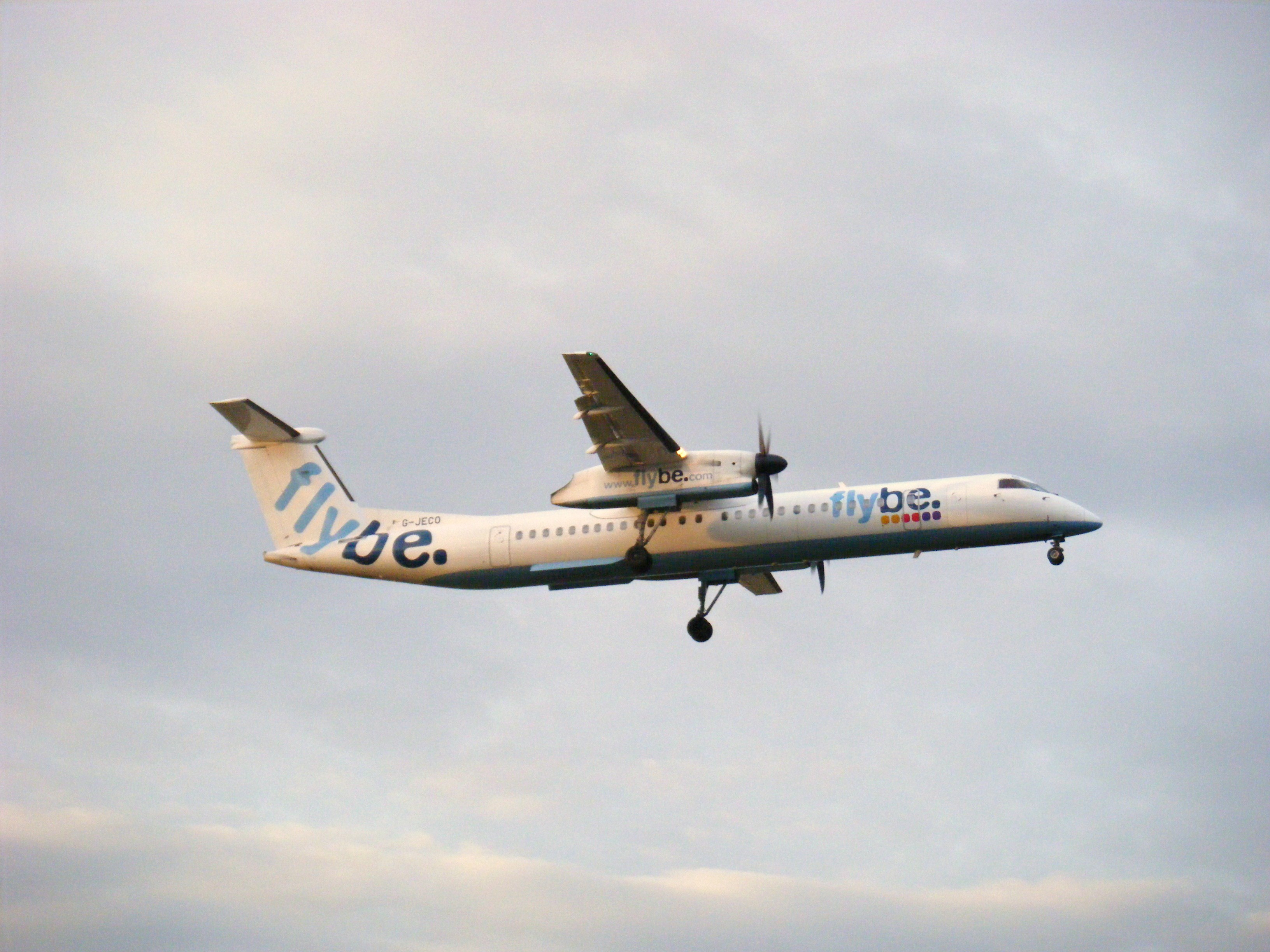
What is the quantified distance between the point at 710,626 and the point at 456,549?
6158 mm

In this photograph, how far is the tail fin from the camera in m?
33.1

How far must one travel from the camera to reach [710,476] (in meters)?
29.4

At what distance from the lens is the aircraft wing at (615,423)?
27562 mm

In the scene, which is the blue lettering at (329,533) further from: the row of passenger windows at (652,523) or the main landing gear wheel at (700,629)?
the main landing gear wheel at (700,629)

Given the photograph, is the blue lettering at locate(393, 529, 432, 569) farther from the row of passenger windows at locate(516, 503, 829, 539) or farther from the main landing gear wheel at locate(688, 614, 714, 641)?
the main landing gear wheel at locate(688, 614, 714, 641)

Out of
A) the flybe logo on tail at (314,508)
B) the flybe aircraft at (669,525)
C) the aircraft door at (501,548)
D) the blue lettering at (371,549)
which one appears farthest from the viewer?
the flybe logo on tail at (314,508)

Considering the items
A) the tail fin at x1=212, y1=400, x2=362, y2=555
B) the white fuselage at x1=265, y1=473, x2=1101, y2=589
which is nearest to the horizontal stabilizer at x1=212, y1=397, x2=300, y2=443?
the tail fin at x1=212, y1=400, x2=362, y2=555

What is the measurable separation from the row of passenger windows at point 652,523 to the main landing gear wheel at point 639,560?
1.76ft

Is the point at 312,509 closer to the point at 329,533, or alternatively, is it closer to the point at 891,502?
the point at 329,533

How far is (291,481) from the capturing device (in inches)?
1325

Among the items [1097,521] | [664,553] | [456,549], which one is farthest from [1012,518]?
[456,549]

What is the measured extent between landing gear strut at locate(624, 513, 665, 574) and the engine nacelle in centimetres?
84

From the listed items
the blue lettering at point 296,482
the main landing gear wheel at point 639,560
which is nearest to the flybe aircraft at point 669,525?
the main landing gear wheel at point 639,560

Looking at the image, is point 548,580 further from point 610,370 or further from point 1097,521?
point 1097,521
